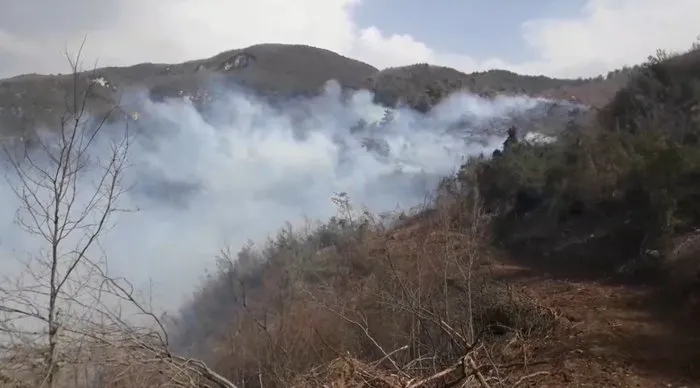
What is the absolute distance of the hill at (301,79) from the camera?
47594 millimetres

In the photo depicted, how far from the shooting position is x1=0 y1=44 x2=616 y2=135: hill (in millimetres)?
47594

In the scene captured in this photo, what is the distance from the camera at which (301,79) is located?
54.6 metres

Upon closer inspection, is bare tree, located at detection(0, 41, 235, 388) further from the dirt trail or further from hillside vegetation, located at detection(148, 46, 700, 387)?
the dirt trail

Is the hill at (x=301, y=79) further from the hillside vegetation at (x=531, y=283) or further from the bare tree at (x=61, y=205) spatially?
the bare tree at (x=61, y=205)

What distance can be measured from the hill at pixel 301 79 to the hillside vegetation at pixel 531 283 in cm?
2739

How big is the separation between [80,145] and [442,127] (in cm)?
4472

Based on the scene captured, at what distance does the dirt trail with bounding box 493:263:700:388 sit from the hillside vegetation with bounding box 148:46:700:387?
3 centimetres

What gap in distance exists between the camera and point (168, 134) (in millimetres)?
47906

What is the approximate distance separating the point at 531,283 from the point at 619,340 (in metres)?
4.44

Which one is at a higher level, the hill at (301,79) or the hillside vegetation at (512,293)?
the hill at (301,79)

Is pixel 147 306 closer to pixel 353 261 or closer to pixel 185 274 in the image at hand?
pixel 353 261

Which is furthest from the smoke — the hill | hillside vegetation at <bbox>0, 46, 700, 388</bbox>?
hillside vegetation at <bbox>0, 46, 700, 388</bbox>

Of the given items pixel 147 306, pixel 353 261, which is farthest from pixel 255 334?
pixel 147 306

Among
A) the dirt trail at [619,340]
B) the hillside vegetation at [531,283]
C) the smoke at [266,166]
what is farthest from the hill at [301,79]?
the dirt trail at [619,340]
